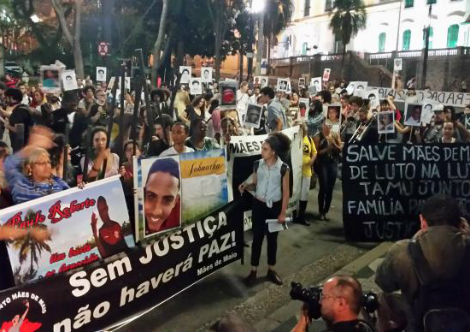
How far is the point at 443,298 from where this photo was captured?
2824 millimetres

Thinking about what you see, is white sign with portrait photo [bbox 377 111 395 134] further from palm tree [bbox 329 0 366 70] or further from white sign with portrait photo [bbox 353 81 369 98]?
palm tree [bbox 329 0 366 70]

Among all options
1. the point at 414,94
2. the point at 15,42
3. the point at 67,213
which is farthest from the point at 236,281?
the point at 15,42

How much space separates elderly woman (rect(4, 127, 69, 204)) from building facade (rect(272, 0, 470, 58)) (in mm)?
29769

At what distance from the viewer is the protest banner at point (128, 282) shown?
346cm

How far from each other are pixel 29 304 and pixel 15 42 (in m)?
34.0

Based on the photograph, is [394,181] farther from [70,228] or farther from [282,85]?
[282,85]

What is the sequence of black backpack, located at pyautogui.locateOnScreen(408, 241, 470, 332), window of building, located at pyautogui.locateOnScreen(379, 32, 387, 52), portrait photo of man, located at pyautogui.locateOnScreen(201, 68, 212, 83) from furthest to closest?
window of building, located at pyautogui.locateOnScreen(379, 32, 387, 52) → portrait photo of man, located at pyautogui.locateOnScreen(201, 68, 212, 83) → black backpack, located at pyautogui.locateOnScreen(408, 241, 470, 332)

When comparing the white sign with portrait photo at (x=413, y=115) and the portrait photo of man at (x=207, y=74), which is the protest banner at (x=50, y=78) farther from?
the portrait photo of man at (x=207, y=74)

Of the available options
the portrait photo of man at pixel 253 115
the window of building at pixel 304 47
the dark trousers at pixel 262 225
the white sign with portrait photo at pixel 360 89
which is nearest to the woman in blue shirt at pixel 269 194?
the dark trousers at pixel 262 225

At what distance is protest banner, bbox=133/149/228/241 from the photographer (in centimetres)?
441

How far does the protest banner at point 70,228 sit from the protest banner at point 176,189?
25 centimetres

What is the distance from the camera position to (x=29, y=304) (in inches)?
134

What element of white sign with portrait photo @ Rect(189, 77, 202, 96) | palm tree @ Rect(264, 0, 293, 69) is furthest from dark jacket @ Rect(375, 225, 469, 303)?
palm tree @ Rect(264, 0, 293, 69)

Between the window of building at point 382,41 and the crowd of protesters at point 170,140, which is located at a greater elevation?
the window of building at point 382,41
